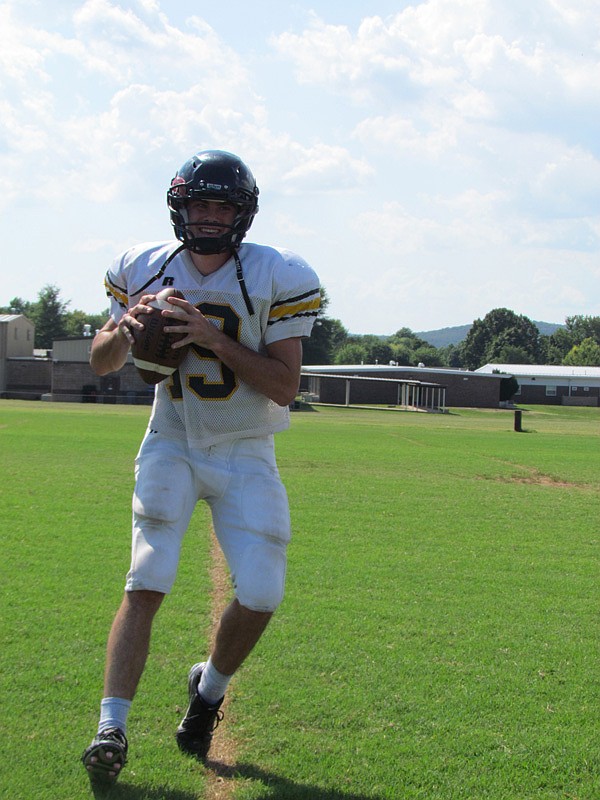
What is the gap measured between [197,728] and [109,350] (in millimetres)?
1658

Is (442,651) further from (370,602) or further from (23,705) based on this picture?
(23,705)

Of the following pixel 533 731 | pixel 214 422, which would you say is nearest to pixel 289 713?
pixel 533 731

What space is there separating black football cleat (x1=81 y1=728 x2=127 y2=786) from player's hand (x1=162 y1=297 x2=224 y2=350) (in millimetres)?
1541

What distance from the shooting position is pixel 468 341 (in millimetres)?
143875

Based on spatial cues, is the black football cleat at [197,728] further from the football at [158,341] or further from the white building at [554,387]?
the white building at [554,387]

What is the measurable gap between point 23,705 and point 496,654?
2530 millimetres

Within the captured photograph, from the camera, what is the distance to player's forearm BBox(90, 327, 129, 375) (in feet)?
13.1

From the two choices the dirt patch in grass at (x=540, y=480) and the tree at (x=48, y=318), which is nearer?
the dirt patch in grass at (x=540, y=480)

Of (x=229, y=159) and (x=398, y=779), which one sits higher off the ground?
(x=229, y=159)

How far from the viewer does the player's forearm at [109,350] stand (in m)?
3.98

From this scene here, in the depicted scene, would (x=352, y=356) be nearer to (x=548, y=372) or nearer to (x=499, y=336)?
(x=499, y=336)

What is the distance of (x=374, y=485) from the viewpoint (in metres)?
13.4

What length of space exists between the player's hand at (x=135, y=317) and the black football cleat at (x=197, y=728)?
155 cm

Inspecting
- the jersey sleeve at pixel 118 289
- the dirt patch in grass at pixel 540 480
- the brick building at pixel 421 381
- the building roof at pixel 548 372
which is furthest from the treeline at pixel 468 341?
the jersey sleeve at pixel 118 289
